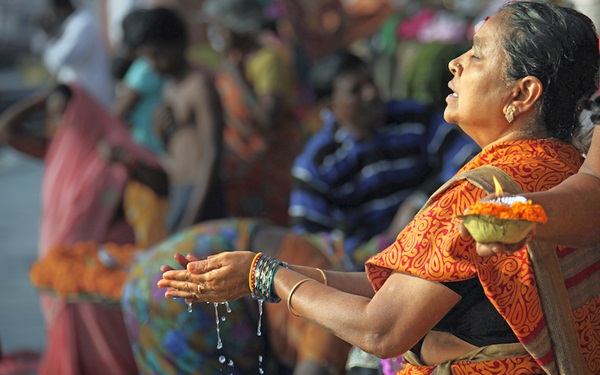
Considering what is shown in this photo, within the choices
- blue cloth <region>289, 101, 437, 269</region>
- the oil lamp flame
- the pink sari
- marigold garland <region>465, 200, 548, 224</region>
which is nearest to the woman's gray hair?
the pink sari

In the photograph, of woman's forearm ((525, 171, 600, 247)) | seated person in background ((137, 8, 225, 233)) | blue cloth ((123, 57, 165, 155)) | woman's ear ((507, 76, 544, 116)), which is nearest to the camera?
woman's forearm ((525, 171, 600, 247))

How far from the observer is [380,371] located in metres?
3.25

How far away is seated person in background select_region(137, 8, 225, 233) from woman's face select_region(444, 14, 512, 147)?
387cm

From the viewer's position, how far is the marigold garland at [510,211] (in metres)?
1.97

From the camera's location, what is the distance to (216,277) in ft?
8.07

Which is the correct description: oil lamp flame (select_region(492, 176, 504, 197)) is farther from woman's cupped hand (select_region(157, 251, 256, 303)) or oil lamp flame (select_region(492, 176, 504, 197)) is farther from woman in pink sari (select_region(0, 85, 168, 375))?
woman in pink sari (select_region(0, 85, 168, 375))

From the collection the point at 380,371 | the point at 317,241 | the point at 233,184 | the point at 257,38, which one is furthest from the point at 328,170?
the point at 257,38

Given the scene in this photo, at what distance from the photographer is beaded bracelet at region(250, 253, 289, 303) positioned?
246 centimetres

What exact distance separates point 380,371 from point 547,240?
116 centimetres

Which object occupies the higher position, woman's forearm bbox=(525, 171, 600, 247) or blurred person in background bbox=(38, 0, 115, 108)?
woman's forearm bbox=(525, 171, 600, 247)

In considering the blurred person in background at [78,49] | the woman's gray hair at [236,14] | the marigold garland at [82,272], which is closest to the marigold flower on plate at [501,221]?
the marigold garland at [82,272]

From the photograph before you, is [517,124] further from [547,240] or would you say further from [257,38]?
[257,38]

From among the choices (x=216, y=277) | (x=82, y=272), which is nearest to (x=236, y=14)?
(x=82, y=272)

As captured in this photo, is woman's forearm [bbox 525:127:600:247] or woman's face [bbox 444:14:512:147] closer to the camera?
woman's forearm [bbox 525:127:600:247]
